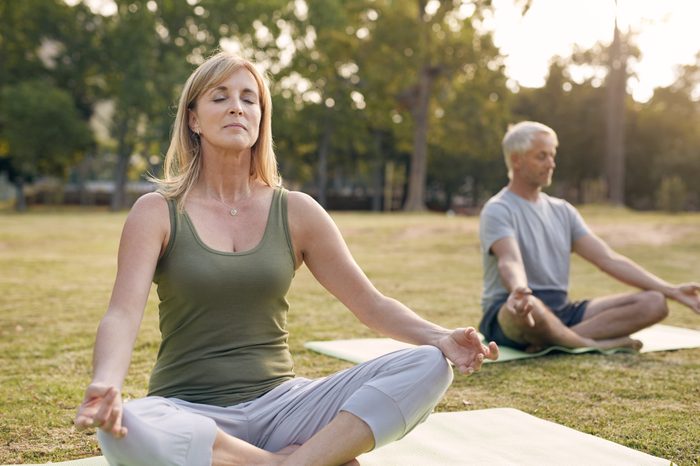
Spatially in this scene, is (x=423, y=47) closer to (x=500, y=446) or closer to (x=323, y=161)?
(x=323, y=161)

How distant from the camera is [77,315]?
743cm

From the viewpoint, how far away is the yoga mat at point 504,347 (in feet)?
17.6

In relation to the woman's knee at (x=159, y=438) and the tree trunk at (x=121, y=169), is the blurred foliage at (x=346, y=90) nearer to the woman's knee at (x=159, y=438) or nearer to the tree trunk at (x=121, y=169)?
the tree trunk at (x=121, y=169)

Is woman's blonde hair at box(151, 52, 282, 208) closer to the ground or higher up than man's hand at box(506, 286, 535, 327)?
higher up

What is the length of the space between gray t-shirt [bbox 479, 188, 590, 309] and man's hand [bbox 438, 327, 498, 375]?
2808 millimetres

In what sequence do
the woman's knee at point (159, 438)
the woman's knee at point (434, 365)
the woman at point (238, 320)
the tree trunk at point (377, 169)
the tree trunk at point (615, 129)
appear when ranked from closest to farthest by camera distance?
the woman's knee at point (159, 438), the woman at point (238, 320), the woman's knee at point (434, 365), the tree trunk at point (615, 129), the tree trunk at point (377, 169)

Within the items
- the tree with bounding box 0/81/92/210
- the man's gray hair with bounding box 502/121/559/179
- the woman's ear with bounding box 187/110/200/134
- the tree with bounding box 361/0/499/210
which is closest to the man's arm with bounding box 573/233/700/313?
the man's gray hair with bounding box 502/121/559/179

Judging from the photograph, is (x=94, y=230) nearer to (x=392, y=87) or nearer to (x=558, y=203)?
(x=558, y=203)

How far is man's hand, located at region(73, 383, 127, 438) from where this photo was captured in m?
2.10

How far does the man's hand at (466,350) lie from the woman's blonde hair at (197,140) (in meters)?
0.85

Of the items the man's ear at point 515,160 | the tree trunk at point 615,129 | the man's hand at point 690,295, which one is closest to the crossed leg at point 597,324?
the man's hand at point 690,295

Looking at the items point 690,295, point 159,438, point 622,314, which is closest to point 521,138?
point 622,314

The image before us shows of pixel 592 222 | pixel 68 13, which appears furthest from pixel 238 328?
pixel 68 13

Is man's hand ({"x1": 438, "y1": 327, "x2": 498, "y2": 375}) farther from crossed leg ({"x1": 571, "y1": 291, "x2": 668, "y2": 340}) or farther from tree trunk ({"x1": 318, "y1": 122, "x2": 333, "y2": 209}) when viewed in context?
tree trunk ({"x1": 318, "y1": 122, "x2": 333, "y2": 209})
